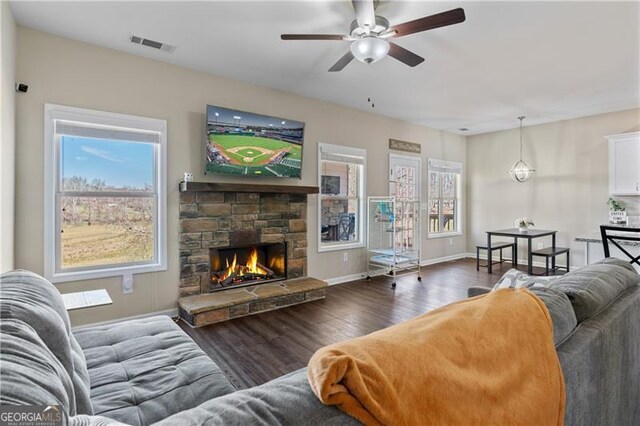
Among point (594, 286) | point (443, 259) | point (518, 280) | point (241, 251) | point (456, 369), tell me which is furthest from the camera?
point (443, 259)

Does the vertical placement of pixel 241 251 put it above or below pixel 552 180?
below

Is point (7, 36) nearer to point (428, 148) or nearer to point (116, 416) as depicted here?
point (116, 416)

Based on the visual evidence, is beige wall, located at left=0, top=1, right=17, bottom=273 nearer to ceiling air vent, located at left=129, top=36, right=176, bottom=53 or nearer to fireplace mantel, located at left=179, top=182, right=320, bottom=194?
ceiling air vent, located at left=129, top=36, right=176, bottom=53

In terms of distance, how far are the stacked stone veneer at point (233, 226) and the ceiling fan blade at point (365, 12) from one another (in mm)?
2416

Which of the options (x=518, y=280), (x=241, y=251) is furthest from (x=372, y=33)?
(x=241, y=251)

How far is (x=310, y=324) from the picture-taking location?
3.39 m

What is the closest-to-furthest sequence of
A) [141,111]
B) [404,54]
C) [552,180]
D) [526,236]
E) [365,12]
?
[365,12]
[404,54]
[141,111]
[526,236]
[552,180]

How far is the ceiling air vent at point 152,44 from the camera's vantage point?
3.06 m

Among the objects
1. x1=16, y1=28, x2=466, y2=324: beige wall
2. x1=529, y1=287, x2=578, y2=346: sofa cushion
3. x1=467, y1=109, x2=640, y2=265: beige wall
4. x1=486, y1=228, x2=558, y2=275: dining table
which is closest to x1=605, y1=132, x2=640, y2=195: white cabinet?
x1=467, y1=109, x2=640, y2=265: beige wall

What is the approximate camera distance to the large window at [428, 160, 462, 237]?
22.4 feet

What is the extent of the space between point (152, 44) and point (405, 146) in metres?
4.45

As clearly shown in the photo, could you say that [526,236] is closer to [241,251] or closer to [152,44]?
[241,251]

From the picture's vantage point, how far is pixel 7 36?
2477 millimetres

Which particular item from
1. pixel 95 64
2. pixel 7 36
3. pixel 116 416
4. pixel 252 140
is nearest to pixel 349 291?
pixel 252 140
